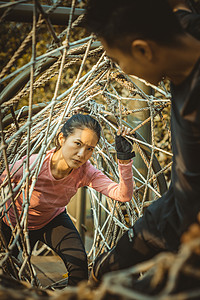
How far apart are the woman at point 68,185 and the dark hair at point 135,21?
641mm

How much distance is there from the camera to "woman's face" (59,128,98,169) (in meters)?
1.22

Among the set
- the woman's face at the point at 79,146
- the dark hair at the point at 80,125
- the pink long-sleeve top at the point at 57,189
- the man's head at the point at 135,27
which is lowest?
the pink long-sleeve top at the point at 57,189

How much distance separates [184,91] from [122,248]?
1.73ft

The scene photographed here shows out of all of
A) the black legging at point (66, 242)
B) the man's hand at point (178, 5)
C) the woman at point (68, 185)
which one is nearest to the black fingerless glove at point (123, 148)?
the woman at point (68, 185)

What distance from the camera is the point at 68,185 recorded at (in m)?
1.36

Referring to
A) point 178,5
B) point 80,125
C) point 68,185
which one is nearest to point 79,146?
point 80,125

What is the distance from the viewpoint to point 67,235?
53.5 inches

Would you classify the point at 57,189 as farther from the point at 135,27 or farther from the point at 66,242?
the point at 135,27

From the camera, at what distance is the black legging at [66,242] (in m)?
1.24

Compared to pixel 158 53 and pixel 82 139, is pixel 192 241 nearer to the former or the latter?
pixel 158 53

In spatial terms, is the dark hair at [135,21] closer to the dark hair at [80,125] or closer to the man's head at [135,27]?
the man's head at [135,27]

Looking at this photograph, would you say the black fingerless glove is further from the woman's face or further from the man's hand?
the man's hand

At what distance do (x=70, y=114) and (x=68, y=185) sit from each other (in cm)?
45

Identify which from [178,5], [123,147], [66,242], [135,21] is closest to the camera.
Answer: [135,21]
